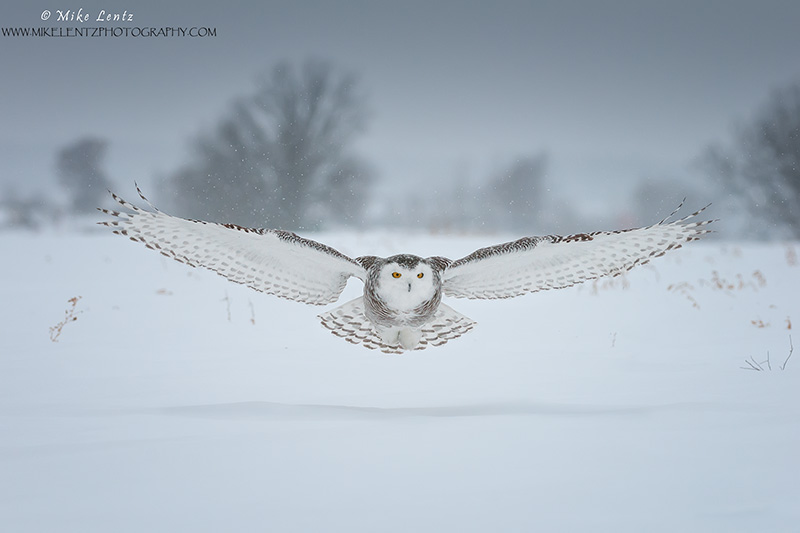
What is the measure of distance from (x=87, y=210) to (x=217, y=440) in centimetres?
1715

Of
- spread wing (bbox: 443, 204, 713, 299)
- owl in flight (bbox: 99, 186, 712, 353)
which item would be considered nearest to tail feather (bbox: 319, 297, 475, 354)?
owl in flight (bbox: 99, 186, 712, 353)

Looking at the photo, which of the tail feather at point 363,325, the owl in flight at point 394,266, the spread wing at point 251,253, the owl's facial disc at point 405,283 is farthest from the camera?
the tail feather at point 363,325

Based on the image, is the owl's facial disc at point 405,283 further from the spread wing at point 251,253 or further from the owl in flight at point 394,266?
the spread wing at point 251,253

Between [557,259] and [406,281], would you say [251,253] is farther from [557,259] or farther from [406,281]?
[557,259]

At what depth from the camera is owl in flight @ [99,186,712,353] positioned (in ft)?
14.6

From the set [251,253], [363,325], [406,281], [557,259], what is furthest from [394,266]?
[557,259]

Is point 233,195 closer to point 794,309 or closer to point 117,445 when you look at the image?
point 794,309

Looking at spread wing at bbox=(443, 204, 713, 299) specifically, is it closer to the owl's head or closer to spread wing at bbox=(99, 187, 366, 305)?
the owl's head

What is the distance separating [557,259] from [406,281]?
1.40 m

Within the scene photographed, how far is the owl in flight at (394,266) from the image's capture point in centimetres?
445

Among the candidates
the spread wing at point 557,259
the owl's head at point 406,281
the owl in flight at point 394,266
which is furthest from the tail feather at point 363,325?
the owl's head at point 406,281

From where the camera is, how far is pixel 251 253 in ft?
16.3

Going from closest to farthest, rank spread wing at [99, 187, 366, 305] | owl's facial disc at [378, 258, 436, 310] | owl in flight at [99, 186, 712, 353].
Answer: owl's facial disc at [378, 258, 436, 310] < owl in flight at [99, 186, 712, 353] < spread wing at [99, 187, 366, 305]

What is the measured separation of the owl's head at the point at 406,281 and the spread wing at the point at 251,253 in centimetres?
49
